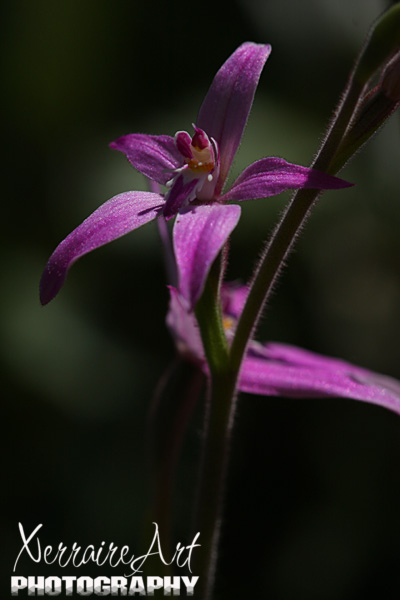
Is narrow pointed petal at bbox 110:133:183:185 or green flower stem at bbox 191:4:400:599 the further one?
narrow pointed petal at bbox 110:133:183:185

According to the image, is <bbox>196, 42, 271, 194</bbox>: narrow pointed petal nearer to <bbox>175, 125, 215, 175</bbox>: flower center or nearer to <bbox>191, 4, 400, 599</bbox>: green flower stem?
<bbox>175, 125, 215, 175</bbox>: flower center

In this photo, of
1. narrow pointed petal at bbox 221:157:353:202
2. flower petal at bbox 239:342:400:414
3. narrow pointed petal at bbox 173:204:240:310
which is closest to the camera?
narrow pointed petal at bbox 173:204:240:310

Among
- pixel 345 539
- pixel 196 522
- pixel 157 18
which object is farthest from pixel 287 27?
pixel 196 522

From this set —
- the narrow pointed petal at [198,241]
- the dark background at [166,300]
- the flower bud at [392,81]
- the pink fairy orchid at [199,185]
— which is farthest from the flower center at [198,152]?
the dark background at [166,300]

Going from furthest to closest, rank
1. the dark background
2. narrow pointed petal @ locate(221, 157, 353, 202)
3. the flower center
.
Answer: the dark background < the flower center < narrow pointed petal @ locate(221, 157, 353, 202)

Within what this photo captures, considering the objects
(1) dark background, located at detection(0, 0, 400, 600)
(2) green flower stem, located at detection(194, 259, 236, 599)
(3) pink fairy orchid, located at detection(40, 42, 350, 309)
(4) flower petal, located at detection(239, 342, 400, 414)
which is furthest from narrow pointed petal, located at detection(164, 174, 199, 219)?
(1) dark background, located at detection(0, 0, 400, 600)

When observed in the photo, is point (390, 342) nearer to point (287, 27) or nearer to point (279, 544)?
point (279, 544)

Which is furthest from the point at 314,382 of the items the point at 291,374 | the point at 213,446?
the point at 213,446
